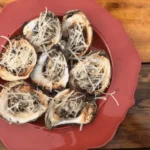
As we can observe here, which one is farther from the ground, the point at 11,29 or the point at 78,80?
the point at 11,29

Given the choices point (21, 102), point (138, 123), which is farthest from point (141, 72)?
point (21, 102)

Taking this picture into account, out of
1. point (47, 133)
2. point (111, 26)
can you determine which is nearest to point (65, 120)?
point (47, 133)

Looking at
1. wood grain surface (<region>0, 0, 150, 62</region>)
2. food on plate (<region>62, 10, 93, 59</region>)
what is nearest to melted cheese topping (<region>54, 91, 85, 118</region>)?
food on plate (<region>62, 10, 93, 59</region>)

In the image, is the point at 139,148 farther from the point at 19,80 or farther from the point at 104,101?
the point at 19,80

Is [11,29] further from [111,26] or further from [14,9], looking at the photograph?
[111,26]

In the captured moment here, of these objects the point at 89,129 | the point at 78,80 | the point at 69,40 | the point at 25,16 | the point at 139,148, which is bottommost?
the point at 139,148

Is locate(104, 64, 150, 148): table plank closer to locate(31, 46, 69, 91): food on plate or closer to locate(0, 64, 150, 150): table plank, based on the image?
locate(0, 64, 150, 150): table plank

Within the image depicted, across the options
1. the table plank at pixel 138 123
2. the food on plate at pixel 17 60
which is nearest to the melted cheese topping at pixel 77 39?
the food on plate at pixel 17 60
